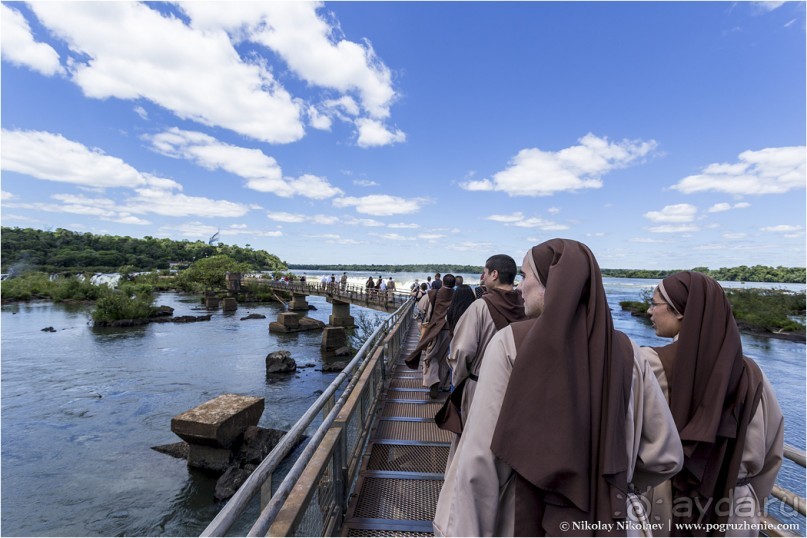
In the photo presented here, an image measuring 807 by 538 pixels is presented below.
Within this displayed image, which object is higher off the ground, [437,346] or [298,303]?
[437,346]

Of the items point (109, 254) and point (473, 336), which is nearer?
point (473, 336)

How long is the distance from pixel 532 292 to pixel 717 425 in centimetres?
103

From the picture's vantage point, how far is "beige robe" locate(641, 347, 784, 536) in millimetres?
1628

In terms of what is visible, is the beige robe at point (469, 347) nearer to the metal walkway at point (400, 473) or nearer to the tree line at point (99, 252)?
the metal walkway at point (400, 473)

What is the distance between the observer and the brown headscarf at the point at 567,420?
107 cm

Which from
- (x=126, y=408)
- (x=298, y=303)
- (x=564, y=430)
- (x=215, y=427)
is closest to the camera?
(x=564, y=430)

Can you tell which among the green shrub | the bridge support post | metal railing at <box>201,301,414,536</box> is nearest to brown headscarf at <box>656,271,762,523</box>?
metal railing at <box>201,301,414,536</box>

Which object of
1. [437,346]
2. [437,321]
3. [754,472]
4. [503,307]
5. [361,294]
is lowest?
[361,294]

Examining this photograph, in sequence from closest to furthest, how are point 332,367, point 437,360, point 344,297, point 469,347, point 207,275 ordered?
1. point 469,347
2. point 437,360
3. point 332,367
4. point 344,297
5. point 207,275

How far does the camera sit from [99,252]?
116688mm

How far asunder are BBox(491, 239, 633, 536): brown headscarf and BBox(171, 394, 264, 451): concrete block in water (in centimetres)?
892

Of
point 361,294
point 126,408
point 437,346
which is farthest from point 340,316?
point 437,346

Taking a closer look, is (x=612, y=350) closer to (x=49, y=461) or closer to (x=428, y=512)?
(x=428, y=512)

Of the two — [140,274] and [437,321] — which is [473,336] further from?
[140,274]
